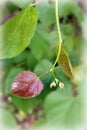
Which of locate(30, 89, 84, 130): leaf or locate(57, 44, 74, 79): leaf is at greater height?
locate(57, 44, 74, 79): leaf

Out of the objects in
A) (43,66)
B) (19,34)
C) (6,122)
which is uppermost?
(19,34)

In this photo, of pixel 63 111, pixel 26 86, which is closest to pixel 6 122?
pixel 63 111

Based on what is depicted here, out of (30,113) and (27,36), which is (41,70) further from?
(30,113)

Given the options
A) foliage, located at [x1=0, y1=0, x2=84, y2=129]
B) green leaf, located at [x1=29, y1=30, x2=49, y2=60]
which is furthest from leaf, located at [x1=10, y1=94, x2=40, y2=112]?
green leaf, located at [x1=29, y1=30, x2=49, y2=60]

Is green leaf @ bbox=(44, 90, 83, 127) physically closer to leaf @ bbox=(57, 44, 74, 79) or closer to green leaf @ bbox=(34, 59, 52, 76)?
green leaf @ bbox=(34, 59, 52, 76)

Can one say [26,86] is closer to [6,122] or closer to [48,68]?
[48,68]

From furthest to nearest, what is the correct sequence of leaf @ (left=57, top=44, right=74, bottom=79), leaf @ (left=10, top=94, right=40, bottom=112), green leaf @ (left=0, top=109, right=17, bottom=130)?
green leaf @ (left=0, top=109, right=17, bottom=130) < leaf @ (left=10, top=94, right=40, bottom=112) < leaf @ (left=57, top=44, right=74, bottom=79)

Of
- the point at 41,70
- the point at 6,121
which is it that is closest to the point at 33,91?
the point at 41,70
